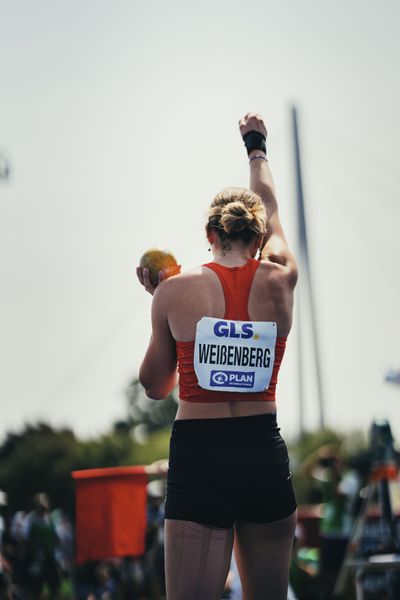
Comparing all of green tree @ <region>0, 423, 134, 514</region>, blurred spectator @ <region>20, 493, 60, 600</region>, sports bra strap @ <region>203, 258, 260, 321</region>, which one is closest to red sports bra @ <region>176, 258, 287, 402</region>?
sports bra strap @ <region>203, 258, 260, 321</region>

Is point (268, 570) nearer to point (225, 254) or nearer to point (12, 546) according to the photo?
point (225, 254)

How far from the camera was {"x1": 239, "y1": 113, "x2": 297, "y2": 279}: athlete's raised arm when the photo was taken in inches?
157

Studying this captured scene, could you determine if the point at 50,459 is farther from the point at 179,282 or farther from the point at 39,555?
the point at 179,282

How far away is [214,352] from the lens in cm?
366

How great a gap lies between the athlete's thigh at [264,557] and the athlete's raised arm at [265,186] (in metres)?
0.97

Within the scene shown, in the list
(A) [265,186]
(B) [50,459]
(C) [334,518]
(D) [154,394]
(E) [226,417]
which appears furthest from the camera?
(B) [50,459]

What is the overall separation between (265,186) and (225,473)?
133 cm

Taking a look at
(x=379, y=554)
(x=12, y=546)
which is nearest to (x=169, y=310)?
(x=379, y=554)

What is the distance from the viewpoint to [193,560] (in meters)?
3.50

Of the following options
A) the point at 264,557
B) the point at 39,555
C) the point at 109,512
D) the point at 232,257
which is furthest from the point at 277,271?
the point at 39,555

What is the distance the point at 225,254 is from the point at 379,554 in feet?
19.2

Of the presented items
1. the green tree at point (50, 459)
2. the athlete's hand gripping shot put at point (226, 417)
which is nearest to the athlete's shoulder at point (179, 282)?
the athlete's hand gripping shot put at point (226, 417)

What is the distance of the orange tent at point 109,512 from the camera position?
9.52 metres

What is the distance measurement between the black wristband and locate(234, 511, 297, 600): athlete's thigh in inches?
67.5
